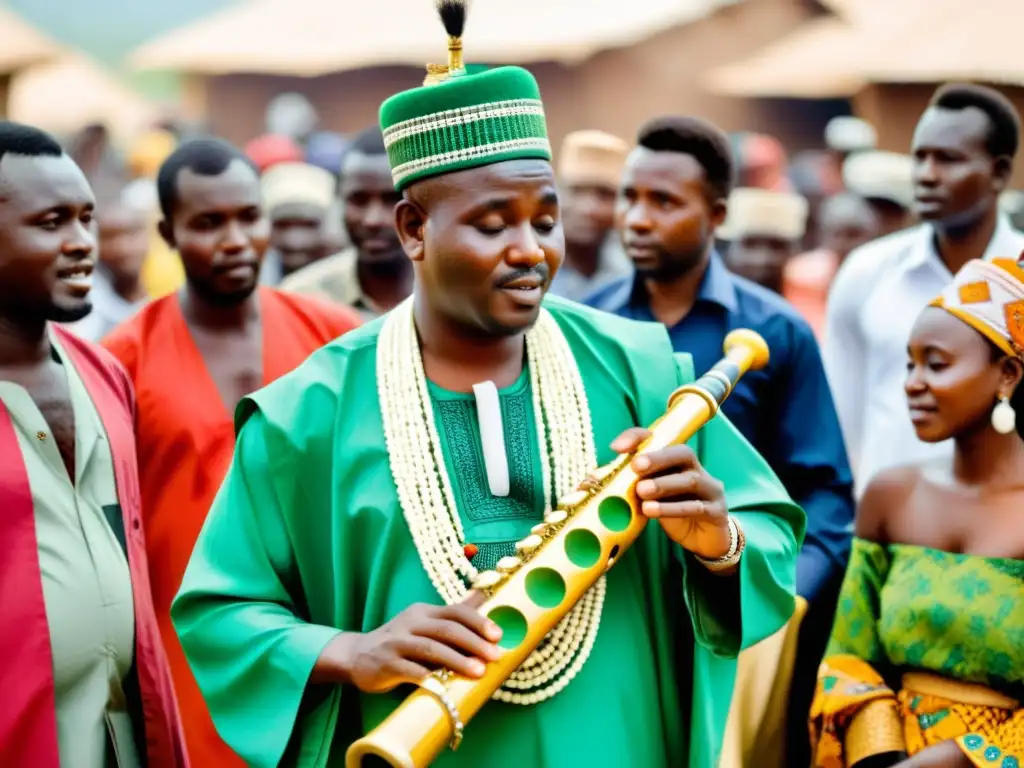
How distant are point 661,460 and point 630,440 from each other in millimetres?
97

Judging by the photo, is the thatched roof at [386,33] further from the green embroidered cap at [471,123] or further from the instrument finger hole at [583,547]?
the instrument finger hole at [583,547]

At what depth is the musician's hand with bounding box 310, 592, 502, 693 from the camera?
9.74 ft

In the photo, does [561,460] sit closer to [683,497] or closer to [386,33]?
[683,497]

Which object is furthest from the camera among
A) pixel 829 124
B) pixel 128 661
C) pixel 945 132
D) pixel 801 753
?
pixel 829 124

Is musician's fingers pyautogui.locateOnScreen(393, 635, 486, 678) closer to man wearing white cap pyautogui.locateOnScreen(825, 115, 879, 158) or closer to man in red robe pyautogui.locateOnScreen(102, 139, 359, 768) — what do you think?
man in red robe pyautogui.locateOnScreen(102, 139, 359, 768)

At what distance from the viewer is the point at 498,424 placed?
136 inches

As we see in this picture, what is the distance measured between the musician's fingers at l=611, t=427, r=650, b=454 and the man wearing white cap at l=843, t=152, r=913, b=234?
25.0ft

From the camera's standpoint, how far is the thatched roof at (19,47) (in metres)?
17.6

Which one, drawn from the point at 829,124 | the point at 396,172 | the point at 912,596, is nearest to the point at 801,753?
the point at 912,596

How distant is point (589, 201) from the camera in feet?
32.0

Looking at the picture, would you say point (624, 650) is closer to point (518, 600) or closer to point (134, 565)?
point (518, 600)

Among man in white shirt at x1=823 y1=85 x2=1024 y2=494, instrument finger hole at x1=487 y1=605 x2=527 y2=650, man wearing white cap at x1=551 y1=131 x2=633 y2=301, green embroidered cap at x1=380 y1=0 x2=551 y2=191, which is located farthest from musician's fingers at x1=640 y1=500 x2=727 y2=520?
man wearing white cap at x1=551 y1=131 x2=633 y2=301

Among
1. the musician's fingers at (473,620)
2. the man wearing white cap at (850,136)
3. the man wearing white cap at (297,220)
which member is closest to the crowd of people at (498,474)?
the musician's fingers at (473,620)

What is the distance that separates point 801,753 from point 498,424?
2.38 meters
